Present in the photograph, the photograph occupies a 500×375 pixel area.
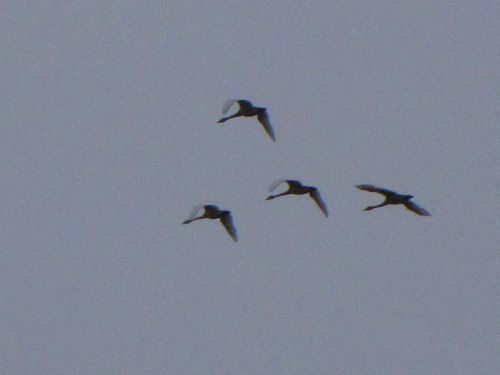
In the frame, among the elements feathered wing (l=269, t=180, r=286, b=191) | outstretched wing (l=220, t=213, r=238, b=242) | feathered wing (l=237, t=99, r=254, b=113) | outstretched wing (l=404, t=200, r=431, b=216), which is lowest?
outstretched wing (l=404, t=200, r=431, b=216)

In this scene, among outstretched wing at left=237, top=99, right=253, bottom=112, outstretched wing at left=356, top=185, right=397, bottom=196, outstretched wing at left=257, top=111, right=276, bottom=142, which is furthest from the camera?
outstretched wing at left=237, top=99, right=253, bottom=112

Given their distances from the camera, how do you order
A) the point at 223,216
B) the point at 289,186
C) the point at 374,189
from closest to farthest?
the point at 374,189, the point at 223,216, the point at 289,186

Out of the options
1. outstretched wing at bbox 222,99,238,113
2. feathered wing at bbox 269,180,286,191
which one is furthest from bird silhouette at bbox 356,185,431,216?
outstretched wing at bbox 222,99,238,113

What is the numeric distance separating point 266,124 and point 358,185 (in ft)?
14.3

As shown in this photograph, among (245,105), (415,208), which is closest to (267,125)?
(245,105)

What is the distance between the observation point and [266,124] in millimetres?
61000

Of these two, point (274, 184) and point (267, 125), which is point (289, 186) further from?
point (274, 184)

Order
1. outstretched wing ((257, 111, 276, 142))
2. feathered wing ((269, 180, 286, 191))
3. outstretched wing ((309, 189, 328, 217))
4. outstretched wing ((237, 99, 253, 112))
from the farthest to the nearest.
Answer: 1. outstretched wing ((309, 189, 328, 217))
2. outstretched wing ((237, 99, 253, 112))
3. outstretched wing ((257, 111, 276, 142))
4. feathered wing ((269, 180, 286, 191))

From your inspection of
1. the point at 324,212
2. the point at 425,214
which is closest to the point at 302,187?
the point at 324,212

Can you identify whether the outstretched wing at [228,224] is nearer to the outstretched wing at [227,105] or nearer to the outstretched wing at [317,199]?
the outstretched wing at [317,199]

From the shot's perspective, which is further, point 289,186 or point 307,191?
point 289,186

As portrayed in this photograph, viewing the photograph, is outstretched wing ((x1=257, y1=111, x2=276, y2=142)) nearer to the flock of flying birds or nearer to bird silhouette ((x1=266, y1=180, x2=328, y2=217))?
the flock of flying birds

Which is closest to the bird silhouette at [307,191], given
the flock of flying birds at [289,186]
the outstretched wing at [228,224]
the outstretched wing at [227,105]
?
the flock of flying birds at [289,186]

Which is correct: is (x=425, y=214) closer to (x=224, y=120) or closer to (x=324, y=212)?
(x=324, y=212)
